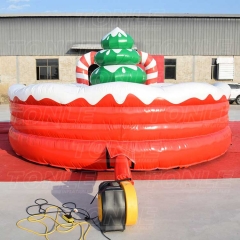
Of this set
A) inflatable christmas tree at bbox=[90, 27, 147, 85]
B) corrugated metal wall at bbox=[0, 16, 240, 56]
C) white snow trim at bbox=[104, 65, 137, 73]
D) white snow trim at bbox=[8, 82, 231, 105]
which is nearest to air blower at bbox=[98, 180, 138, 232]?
white snow trim at bbox=[8, 82, 231, 105]

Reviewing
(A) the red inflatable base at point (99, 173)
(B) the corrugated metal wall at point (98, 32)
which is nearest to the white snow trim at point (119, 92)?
(A) the red inflatable base at point (99, 173)

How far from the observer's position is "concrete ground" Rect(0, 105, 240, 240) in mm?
2301

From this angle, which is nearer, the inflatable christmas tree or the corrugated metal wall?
the inflatable christmas tree

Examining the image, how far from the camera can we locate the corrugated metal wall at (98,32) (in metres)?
16.3

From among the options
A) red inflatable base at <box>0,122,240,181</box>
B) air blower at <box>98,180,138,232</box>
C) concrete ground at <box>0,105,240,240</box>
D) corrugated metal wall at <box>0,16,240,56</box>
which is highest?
corrugated metal wall at <box>0,16,240,56</box>

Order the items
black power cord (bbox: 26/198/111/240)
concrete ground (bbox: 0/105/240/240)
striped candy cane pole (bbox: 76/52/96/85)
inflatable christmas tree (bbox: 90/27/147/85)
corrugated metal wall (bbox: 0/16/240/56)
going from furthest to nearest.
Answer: corrugated metal wall (bbox: 0/16/240/56), striped candy cane pole (bbox: 76/52/96/85), inflatable christmas tree (bbox: 90/27/147/85), black power cord (bbox: 26/198/111/240), concrete ground (bbox: 0/105/240/240)

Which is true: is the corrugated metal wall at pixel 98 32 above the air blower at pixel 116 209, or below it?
above

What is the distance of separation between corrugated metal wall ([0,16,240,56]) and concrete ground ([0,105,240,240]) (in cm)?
1382

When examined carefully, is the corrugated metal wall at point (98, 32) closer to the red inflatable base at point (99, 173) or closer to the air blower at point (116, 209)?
the red inflatable base at point (99, 173)

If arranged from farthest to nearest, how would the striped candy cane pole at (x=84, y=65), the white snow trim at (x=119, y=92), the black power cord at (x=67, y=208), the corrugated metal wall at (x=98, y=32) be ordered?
the corrugated metal wall at (x=98, y=32), the striped candy cane pole at (x=84, y=65), the white snow trim at (x=119, y=92), the black power cord at (x=67, y=208)

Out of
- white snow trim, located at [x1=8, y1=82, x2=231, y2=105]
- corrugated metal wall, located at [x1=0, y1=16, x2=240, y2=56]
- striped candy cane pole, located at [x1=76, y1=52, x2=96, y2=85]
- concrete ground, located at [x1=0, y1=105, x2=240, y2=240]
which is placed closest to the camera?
concrete ground, located at [x1=0, y1=105, x2=240, y2=240]

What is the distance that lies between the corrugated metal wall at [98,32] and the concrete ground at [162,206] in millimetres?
13824

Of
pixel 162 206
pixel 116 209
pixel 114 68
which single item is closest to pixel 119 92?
pixel 114 68

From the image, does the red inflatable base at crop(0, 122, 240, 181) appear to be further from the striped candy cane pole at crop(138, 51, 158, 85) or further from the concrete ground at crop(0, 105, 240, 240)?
the striped candy cane pole at crop(138, 51, 158, 85)
